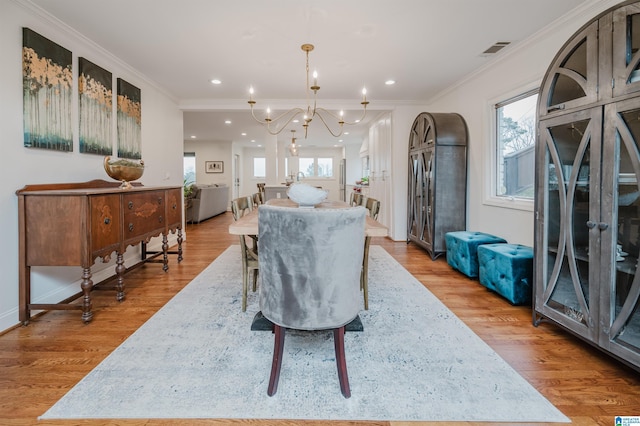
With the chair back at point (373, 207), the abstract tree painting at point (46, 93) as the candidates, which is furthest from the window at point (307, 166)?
the abstract tree painting at point (46, 93)

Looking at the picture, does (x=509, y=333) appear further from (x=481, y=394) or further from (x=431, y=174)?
(x=431, y=174)

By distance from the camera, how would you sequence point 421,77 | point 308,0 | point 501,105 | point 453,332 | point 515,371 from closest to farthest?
point 515,371, point 453,332, point 308,0, point 501,105, point 421,77

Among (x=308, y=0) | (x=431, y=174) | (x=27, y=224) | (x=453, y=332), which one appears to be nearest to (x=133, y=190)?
(x=27, y=224)

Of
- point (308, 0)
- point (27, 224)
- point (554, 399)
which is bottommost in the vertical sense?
point (554, 399)

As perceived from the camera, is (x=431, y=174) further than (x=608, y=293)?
Yes

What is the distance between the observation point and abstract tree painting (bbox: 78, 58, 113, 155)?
3014 mm

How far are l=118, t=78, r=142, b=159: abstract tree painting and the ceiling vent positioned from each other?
13.2 ft

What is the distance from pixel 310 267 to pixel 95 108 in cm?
311

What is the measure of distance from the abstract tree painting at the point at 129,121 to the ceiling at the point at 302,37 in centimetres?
30

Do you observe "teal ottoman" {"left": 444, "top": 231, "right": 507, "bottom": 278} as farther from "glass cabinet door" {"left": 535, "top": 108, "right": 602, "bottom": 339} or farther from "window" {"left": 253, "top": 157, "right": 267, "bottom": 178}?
"window" {"left": 253, "top": 157, "right": 267, "bottom": 178}

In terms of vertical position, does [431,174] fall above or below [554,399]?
above

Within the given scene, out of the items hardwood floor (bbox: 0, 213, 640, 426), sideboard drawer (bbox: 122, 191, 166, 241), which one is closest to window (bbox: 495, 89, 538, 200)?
hardwood floor (bbox: 0, 213, 640, 426)

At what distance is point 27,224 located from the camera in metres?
2.30

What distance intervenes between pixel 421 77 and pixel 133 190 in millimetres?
3617
